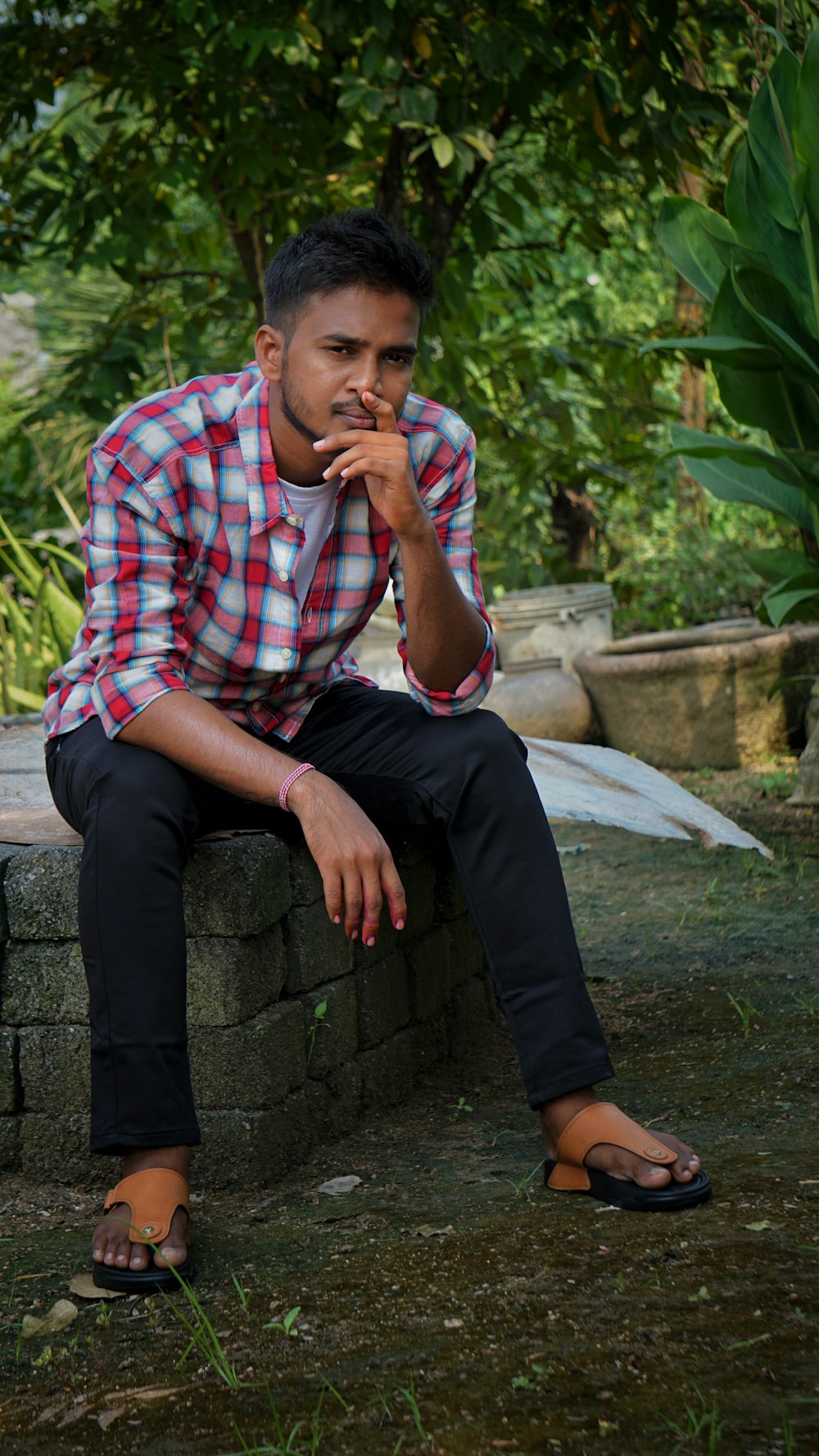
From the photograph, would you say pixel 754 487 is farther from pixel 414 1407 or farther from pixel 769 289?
pixel 414 1407

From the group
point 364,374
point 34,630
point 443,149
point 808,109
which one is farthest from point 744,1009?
point 34,630

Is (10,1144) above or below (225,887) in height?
below

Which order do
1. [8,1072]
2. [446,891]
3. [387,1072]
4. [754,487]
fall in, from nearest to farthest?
[8,1072] → [387,1072] → [446,891] → [754,487]

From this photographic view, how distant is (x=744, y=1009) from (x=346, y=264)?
1.70 metres

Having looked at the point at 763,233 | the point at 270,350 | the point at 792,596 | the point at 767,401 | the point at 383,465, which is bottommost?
the point at 792,596

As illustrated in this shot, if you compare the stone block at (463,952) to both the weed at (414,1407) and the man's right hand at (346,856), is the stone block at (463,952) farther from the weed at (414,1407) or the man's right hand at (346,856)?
the weed at (414,1407)

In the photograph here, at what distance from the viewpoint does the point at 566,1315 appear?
5.04 feet

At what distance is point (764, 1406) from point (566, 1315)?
0.94 feet

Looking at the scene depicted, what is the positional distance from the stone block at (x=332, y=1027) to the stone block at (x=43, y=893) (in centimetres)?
43

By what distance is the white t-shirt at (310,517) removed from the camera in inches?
87.3

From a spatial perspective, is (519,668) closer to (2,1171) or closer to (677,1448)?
(2,1171)

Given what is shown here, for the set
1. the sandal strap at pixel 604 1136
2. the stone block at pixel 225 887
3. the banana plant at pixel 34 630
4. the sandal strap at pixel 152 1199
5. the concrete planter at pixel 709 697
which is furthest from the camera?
the concrete planter at pixel 709 697

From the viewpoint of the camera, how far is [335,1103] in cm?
232

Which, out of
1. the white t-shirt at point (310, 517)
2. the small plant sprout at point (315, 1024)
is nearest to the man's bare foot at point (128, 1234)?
the small plant sprout at point (315, 1024)
